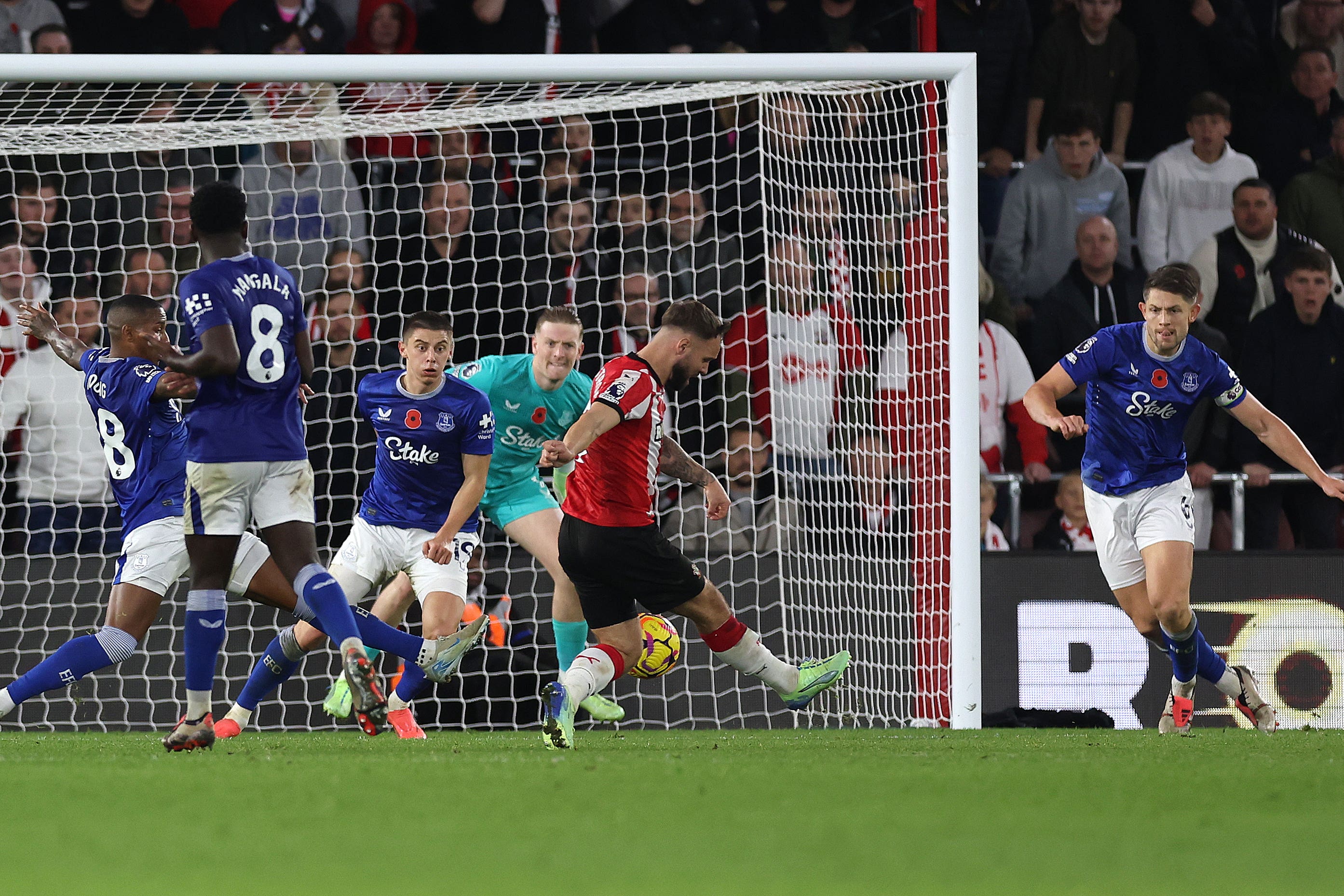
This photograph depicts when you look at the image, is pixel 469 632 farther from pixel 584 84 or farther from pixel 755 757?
pixel 584 84

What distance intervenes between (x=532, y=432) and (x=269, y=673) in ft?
5.67

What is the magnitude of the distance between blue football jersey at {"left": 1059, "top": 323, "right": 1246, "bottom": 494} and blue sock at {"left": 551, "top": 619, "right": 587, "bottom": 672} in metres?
2.30

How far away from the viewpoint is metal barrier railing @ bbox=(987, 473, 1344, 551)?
28.1 feet

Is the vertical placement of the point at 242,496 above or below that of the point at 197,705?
above

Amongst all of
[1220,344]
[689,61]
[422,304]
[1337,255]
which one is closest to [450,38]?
[422,304]

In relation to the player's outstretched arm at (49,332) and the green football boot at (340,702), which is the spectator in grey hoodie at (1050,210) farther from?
the player's outstretched arm at (49,332)

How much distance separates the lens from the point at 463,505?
6.03m

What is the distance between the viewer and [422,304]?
885cm

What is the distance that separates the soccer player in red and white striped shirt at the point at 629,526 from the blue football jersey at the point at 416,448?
96 centimetres

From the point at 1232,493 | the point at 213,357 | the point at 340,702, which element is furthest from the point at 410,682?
the point at 1232,493

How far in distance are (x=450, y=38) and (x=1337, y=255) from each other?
5.79 metres

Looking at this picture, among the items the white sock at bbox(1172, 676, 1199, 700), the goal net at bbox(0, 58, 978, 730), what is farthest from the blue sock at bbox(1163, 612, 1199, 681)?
the goal net at bbox(0, 58, 978, 730)

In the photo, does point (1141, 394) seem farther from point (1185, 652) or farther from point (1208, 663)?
point (1208, 663)

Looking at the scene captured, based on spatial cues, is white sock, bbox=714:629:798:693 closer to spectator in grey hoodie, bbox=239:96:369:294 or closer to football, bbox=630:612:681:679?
football, bbox=630:612:681:679
